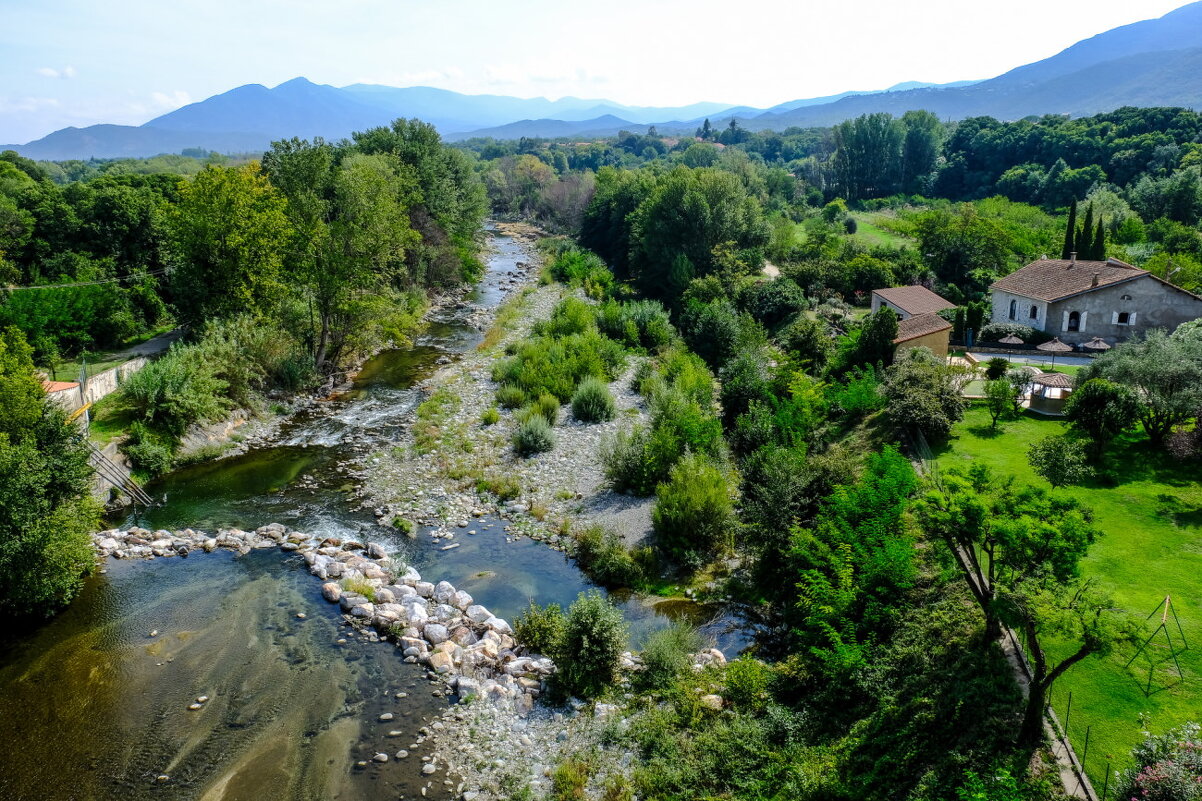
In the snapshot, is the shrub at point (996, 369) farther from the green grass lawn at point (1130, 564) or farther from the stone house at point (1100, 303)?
the stone house at point (1100, 303)

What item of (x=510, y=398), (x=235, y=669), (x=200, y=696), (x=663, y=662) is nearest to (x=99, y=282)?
(x=510, y=398)

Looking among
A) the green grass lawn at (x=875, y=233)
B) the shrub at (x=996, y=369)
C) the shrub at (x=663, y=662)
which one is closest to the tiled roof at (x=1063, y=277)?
the shrub at (x=996, y=369)

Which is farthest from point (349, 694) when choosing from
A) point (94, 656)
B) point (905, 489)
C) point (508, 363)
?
point (508, 363)

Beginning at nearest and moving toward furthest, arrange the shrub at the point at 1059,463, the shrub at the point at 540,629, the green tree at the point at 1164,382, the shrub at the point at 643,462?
the shrub at the point at 540,629
the shrub at the point at 1059,463
the green tree at the point at 1164,382
the shrub at the point at 643,462

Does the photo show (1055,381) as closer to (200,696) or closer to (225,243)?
(200,696)

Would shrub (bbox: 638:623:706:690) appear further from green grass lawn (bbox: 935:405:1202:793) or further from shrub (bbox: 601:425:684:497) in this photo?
shrub (bbox: 601:425:684:497)
